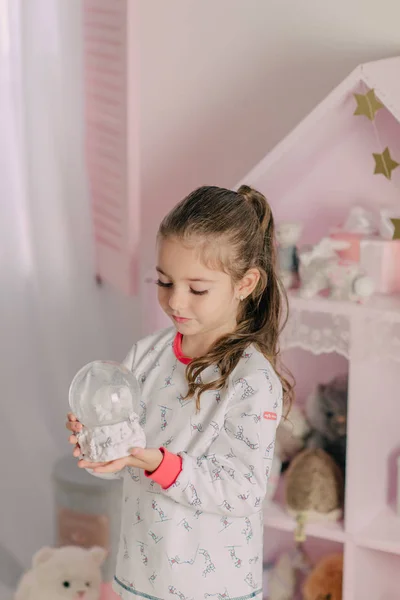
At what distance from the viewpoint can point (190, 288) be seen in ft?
4.49

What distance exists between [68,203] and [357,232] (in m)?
0.82

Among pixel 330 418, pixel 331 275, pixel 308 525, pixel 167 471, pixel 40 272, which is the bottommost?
pixel 308 525

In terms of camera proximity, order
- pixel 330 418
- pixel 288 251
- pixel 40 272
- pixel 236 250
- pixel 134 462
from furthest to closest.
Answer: pixel 40 272 < pixel 330 418 < pixel 288 251 < pixel 236 250 < pixel 134 462

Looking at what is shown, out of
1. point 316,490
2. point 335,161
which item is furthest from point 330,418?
point 335,161

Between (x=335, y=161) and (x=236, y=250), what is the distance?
0.68m

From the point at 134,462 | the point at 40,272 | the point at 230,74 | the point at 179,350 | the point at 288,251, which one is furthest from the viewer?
the point at 40,272

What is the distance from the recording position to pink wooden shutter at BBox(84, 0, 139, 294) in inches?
82.6

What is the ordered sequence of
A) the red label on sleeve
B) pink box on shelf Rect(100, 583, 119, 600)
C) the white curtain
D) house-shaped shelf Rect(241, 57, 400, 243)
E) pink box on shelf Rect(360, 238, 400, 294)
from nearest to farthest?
the red label on sleeve
house-shaped shelf Rect(241, 57, 400, 243)
pink box on shelf Rect(360, 238, 400, 294)
pink box on shelf Rect(100, 583, 119, 600)
the white curtain

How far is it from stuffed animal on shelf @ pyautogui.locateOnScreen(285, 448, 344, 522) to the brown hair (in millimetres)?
439

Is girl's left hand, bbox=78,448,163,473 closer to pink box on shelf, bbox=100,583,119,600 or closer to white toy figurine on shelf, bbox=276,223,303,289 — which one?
white toy figurine on shelf, bbox=276,223,303,289

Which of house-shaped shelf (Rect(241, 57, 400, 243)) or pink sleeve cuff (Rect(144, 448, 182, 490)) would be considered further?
house-shaped shelf (Rect(241, 57, 400, 243))

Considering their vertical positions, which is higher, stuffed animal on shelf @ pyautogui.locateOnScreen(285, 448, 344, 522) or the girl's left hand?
the girl's left hand

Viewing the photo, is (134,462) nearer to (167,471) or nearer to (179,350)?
(167,471)

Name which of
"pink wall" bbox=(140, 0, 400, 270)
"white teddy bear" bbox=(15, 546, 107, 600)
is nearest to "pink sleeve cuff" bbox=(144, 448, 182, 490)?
"white teddy bear" bbox=(15, 546, 107, 600)
